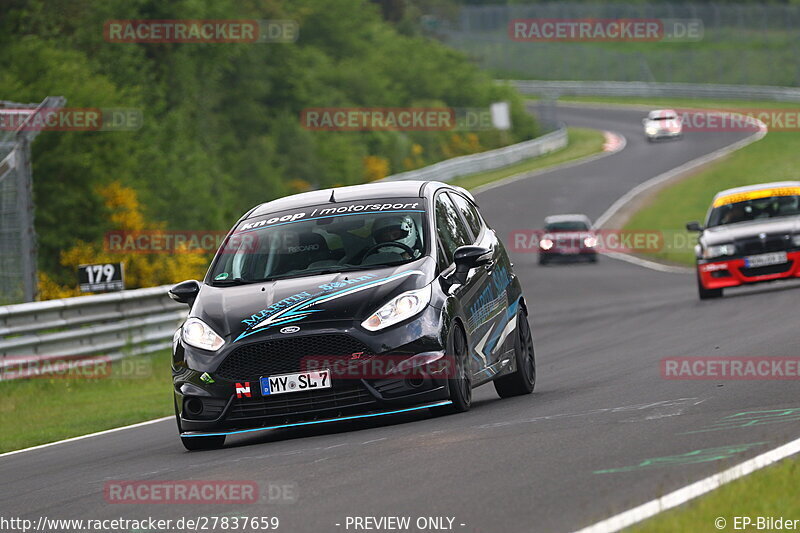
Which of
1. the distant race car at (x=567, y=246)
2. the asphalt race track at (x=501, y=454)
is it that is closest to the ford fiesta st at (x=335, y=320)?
the asphalt race track at (x=501, y=454)

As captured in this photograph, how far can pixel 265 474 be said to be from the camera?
Result: 8.14 meters

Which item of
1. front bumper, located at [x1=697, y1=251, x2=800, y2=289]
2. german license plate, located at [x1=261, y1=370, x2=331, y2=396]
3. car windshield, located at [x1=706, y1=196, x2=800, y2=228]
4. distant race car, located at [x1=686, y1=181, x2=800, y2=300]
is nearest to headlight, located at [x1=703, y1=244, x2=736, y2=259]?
distant race car, located at [x1=686, y1=181, x2=800, y2=300]

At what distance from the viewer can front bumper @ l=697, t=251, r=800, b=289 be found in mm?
23016

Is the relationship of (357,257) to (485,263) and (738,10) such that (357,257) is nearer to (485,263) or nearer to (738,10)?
(485,263)

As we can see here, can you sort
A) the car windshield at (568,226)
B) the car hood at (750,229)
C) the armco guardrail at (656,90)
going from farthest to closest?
the armco guardrail at (656,90)
the car windshield at (568,226)
the car hood at (750,229)

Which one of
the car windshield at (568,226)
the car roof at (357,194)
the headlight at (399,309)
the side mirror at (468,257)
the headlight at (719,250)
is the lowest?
the car windshield at (568,226)

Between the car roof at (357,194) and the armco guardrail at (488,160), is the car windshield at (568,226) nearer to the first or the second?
the armco guardrail at (488,160)

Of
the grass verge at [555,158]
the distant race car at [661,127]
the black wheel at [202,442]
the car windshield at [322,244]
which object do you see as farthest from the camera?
the distant race car at [661,127]

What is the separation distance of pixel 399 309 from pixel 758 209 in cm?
1506

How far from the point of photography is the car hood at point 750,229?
22.9 meters

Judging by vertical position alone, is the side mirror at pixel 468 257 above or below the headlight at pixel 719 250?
above

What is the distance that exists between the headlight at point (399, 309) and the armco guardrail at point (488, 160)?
45.1 metres

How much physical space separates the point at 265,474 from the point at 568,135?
7837 centimetres

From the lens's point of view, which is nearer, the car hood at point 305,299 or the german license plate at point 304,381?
the german license plate at point 304,381
